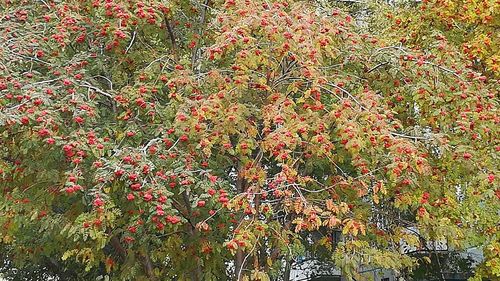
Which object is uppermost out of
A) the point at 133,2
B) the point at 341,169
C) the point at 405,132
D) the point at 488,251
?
the point at 133,2

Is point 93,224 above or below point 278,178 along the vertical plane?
below

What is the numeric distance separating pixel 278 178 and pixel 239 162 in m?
1.11

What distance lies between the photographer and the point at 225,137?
630 centimetres

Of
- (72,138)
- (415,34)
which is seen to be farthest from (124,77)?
(415,34)

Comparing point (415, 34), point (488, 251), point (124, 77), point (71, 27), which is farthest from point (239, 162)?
point (415, 34)

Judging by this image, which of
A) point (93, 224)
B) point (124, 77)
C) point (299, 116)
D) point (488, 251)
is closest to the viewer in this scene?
point (93, 224)

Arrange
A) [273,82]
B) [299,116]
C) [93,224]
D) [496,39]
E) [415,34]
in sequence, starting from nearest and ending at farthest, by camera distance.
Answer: [93,224] < [299,116] < [273,82] < [496,39] < [415,34]

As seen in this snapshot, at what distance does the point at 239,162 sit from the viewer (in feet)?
23.2

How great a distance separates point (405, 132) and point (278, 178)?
182 centimetres

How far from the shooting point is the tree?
6094 mm

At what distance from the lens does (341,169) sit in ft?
23.7

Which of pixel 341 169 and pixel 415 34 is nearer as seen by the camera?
pixel 341 169

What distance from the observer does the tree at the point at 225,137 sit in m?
6.09

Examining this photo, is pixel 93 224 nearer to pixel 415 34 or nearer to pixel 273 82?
pixel 273 82
